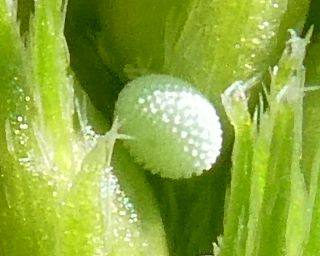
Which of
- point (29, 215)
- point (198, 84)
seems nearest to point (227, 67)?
point (198, 84)

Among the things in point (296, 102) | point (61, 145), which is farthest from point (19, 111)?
→ point (296, 102)

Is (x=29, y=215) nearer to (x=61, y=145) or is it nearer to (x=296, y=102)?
(x=61, y=145)

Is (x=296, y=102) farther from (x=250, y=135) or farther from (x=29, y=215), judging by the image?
(x=29, y=215)
